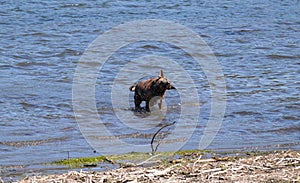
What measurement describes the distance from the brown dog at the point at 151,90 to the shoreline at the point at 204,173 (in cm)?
502

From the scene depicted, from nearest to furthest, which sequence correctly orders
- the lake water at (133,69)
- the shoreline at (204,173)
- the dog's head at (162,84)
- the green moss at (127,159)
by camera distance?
the shoreline at (204,173), the green moss at (127,159), the lake water at (133,69), the dog's head at (162,84)

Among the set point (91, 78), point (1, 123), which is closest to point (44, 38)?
point (91, 78)

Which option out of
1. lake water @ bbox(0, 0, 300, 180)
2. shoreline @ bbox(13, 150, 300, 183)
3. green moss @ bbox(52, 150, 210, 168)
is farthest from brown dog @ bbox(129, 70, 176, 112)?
shoreline @ bbox(13, 150, 300, 183)

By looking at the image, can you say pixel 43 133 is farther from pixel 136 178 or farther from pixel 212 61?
pixel 212 61

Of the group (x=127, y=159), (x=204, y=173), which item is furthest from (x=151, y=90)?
(x=204, y=173)

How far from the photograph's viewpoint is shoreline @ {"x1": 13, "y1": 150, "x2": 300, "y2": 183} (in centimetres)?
645

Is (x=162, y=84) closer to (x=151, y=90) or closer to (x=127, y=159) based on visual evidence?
(x=151, y=90)

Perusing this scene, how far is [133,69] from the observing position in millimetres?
15938

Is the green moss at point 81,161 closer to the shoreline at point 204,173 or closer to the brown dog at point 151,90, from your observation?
the shoreline at point 204,173

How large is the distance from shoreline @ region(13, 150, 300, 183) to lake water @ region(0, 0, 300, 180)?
143 centimetres

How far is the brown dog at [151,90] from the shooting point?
12.2 meters

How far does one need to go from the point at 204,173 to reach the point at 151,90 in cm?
570

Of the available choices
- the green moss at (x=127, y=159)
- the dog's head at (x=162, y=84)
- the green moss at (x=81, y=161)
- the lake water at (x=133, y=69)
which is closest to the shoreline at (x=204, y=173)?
the green moss at (x=127, y=159)

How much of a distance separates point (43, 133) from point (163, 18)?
1225 cm
